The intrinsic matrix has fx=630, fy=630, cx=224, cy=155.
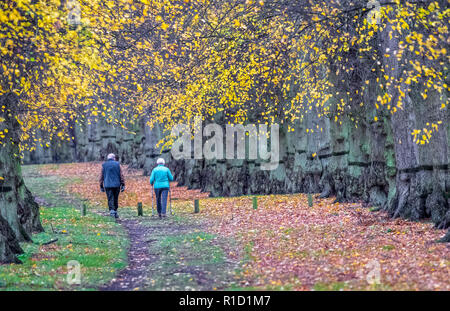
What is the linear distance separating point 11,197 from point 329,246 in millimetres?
→ 7801

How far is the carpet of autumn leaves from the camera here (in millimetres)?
10812

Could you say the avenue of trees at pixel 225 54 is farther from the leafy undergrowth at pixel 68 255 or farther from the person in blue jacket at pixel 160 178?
the person in blue jacket at pixel 160 178

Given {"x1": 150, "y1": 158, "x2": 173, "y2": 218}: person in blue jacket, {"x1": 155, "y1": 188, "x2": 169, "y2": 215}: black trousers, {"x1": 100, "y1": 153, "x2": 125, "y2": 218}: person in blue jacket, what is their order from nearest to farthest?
{"x1": 150, "y1": 158, "x2": 173, "y2": 218}: person in blue jacket
{"x1": 100, "y1": 153, "x2": 125, "y2": 218}: person in blue jacket
{"x1": 155, "y1": 188, "x2": 169, "y2": 215}: black trousers

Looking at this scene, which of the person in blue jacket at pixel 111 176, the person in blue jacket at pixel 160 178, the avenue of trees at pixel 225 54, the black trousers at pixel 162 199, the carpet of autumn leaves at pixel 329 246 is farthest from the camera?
the black trousers at pixel 162 199

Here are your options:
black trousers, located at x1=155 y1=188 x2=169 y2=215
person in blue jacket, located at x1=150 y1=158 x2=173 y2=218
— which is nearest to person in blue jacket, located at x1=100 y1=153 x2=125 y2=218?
person in blue jacket, located at x1=150 y1=158 x2=173 y2=218

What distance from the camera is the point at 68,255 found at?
47.9ft

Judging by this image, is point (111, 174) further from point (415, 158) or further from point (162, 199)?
point (415, 158)

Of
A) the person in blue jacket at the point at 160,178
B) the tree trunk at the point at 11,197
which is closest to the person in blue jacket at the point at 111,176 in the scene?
the person in blue jacket at the point at 160,178

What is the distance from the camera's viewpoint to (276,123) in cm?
3231

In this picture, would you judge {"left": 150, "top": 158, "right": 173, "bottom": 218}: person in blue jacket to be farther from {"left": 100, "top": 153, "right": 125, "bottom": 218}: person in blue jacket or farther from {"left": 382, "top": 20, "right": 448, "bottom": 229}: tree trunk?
{"left": 382, "top": 20, "right": 448, "bottom": 229}: tree trunk

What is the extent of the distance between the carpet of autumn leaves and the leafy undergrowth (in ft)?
9.49

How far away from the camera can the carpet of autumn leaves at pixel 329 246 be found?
10.8 meters

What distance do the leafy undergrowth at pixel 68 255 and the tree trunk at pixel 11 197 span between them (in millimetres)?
401

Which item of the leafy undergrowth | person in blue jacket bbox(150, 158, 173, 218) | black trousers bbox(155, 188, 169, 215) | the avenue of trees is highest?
the avenue of trees
